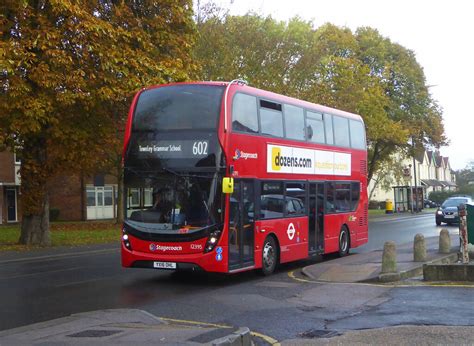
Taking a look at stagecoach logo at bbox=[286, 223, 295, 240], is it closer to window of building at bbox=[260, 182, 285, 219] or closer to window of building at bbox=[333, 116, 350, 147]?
window of building at bbox=[260, 182, 285, 219]

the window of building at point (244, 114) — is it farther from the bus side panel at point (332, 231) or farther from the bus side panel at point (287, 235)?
the bus side panel at point (332, 231)

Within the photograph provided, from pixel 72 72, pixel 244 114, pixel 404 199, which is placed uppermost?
pixel 72 72

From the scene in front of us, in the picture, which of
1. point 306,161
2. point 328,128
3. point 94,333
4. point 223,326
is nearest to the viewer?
point 94,333

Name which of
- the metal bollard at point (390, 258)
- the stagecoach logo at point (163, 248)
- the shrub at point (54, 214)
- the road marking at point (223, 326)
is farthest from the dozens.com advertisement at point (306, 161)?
the shrub at point (54, 214)

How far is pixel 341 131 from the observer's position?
16828mm

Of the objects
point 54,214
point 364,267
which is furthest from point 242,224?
point 54,214

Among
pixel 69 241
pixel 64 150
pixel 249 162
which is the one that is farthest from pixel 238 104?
pixel 69 241

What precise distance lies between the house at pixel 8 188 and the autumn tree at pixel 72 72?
747 inches

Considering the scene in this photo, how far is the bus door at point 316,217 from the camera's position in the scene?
15.1 meters

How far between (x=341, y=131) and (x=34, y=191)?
11.6m

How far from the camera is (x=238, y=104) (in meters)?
12.0

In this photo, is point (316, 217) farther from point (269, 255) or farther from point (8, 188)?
point (8, 188)

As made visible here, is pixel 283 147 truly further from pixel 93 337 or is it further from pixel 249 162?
pixel 93 337

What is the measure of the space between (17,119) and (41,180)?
3757mm
